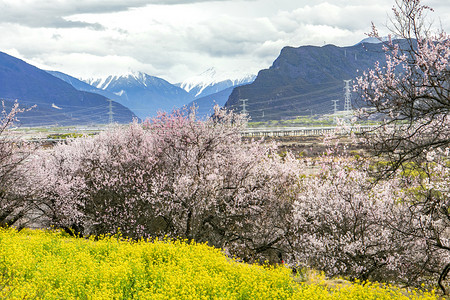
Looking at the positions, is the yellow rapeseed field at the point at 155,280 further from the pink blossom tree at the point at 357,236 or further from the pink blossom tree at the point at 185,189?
the pink blossom tree at the point at 185,189

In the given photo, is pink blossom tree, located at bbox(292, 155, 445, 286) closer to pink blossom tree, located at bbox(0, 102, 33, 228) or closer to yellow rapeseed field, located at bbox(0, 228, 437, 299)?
yellow rapeseed field, located at bbox(0, 228, 437, 299)

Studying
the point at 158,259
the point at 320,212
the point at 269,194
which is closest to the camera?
the point at 158,259

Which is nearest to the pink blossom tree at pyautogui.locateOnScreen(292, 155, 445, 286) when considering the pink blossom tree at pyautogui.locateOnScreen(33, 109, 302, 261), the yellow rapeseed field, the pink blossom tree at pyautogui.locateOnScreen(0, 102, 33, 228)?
the pink blossom tree at pyautogui.locateOnScreen(33, 109, 302, 261)

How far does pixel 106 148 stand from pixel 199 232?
37.5 ft

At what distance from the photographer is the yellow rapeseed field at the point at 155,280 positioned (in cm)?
1036

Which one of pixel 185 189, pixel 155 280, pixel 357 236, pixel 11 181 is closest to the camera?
pixel 155 280

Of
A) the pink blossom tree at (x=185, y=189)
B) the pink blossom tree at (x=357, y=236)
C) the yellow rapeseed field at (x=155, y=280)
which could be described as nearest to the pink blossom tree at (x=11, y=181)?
the pink blossom tree at (x=185, y=189)

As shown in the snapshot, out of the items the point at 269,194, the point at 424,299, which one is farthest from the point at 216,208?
the point at 424,299

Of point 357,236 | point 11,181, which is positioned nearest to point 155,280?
point 357,236

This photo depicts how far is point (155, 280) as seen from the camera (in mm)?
11109

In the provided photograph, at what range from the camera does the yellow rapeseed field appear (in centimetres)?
1036

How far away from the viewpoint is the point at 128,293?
36.4 feet

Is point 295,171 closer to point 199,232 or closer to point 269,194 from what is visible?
point 269,194

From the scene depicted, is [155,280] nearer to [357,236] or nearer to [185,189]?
[185,189]
